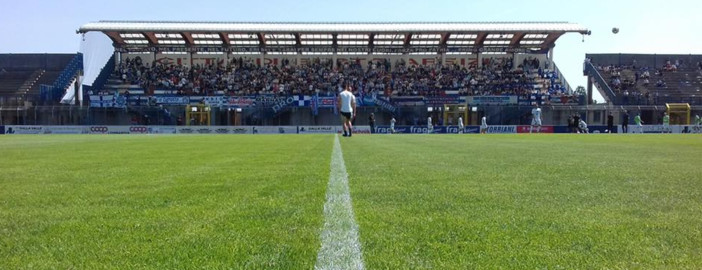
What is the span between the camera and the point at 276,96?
42469 millimetres

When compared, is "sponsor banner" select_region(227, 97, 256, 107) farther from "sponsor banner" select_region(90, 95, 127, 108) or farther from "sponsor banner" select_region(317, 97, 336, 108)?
"sponsor banner" select_region(90, 95, 127, 108)

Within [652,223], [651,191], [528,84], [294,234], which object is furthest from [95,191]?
[528,84]

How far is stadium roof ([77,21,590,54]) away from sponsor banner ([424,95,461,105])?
6.95m

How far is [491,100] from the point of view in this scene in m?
42.7

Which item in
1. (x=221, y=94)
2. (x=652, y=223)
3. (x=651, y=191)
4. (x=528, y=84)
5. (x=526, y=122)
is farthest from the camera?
(x=528, y=84)

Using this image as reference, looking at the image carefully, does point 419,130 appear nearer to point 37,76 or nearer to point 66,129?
point 66,129

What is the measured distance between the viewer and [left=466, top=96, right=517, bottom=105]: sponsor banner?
42594 mm

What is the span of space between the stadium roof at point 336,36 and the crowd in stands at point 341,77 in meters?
1.53

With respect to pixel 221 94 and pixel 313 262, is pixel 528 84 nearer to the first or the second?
pixel 221 94

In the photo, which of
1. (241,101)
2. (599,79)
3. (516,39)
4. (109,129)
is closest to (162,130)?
(109,129)

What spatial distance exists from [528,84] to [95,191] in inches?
1870

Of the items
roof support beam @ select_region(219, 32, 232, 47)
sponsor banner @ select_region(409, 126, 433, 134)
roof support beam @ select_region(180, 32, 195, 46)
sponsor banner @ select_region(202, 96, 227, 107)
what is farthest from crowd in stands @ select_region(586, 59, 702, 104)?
roof support beam @ select_region(180, 32, 195, 46)

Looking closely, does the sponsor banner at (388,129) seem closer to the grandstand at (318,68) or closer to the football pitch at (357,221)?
the grandstand at (318,68)

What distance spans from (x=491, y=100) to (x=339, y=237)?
41629mm
